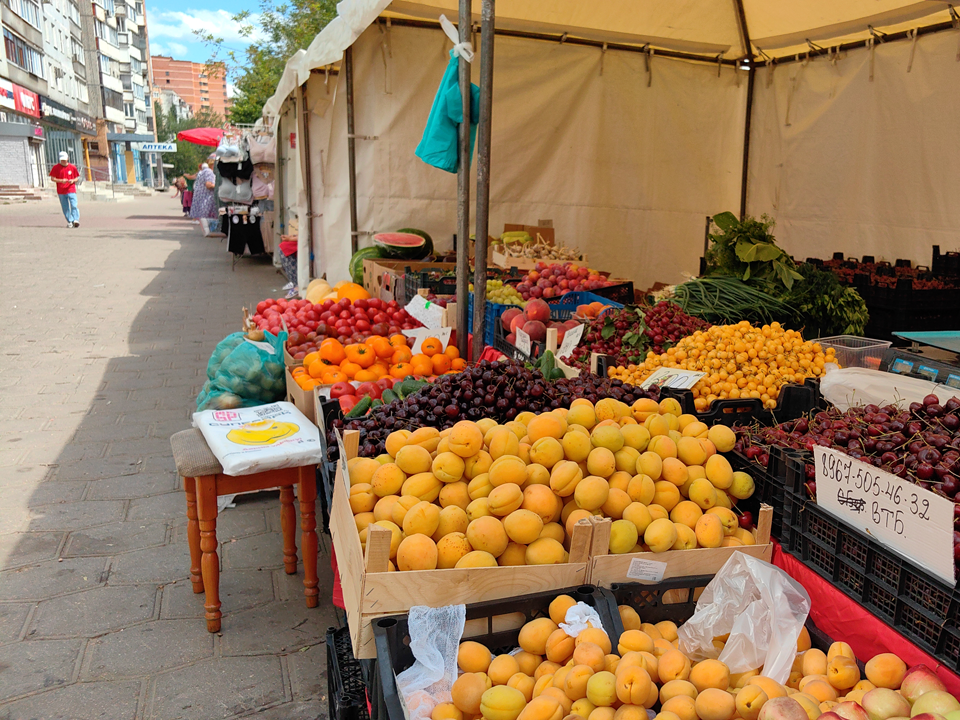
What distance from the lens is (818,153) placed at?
6.84 metres

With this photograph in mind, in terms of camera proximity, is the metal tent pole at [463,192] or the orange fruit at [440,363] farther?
the orange fruit at [440,363]

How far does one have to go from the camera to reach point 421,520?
1.82 metres

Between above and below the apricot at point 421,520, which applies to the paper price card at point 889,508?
above

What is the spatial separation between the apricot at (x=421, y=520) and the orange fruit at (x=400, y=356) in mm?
2241

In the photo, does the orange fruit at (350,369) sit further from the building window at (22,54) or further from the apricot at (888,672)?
the building window at (22,54)

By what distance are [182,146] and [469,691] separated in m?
73.6

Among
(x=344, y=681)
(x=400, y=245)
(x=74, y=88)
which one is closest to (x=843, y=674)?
(x=344, y=681)

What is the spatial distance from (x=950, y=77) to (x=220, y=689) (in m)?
6.65

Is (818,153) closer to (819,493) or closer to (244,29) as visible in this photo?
(819,493)

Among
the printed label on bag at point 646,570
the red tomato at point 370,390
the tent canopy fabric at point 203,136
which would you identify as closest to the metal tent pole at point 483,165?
the red tomato at point 370,390

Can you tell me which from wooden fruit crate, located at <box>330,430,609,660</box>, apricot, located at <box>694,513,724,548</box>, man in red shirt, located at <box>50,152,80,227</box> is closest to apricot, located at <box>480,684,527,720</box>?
wooden fruit crate, located at <box>330,430,609,660</box>

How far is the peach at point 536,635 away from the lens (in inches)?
65.2

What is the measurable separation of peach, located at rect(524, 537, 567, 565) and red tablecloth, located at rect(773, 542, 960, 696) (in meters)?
0.68

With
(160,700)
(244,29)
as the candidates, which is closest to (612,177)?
(160,700)
